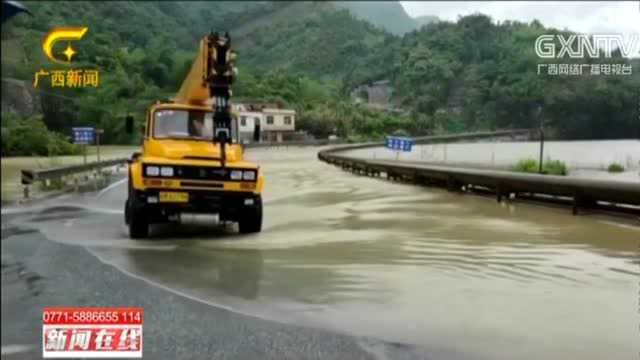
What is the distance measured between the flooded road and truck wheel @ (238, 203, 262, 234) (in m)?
0.23

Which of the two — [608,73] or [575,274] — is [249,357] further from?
[575,274]

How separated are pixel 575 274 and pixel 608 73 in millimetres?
4210

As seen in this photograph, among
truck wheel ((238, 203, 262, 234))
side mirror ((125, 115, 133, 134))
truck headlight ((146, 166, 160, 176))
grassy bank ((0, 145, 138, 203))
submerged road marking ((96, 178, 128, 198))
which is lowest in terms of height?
truck wheel ((238, 203, 262, 234))

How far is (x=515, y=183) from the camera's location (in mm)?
15695

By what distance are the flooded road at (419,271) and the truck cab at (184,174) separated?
579mm

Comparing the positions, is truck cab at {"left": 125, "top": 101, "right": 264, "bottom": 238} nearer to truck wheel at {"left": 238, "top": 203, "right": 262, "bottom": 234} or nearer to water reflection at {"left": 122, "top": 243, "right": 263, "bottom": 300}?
truck wheel at {"left": 238, "top": 203, "right": 262, "bottom": 234}

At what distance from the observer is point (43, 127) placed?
3.07 metres

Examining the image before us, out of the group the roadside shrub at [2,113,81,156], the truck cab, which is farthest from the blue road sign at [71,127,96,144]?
the truck cab

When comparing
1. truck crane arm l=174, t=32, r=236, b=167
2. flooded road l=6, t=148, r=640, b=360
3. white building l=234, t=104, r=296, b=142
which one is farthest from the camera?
white building l=234, t=104, r=296, b=142

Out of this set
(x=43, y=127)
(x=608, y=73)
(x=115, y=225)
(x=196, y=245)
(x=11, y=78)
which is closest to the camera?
(x=11, y=78)

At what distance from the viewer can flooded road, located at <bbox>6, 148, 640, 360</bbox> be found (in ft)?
13.8

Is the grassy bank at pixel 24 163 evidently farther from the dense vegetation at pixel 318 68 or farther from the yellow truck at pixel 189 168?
the yellow truck at pixel 189 168

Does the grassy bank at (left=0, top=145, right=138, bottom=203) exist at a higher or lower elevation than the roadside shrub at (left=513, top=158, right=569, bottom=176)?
higher

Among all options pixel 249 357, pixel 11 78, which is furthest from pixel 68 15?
pixel 249 357
